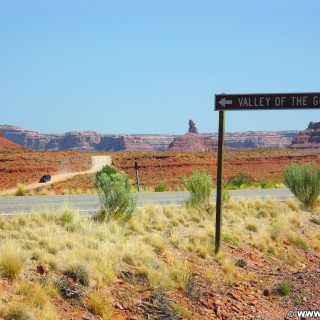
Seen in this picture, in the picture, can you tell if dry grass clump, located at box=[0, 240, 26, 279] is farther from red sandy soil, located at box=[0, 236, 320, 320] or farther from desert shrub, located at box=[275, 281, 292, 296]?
desert shrub, located at box=[275, 281, 292, 296]

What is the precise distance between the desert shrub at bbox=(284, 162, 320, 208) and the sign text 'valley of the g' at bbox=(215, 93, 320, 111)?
6.81m

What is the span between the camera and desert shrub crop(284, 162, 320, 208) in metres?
17.1

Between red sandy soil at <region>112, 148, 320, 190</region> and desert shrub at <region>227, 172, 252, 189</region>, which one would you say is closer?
desert shrub at <region>227, 172, 252, 189</region>

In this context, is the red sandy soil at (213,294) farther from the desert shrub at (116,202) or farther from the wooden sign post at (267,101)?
the wooden sign post at (267,101)

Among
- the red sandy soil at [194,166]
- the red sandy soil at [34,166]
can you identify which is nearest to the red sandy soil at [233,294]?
the red sandy soil at [34,166]

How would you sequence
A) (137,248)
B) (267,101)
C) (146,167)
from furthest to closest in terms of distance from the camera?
(146,167) → (267,101) → (137,248)

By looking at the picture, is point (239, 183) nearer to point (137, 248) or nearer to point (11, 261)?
point (137, 248)

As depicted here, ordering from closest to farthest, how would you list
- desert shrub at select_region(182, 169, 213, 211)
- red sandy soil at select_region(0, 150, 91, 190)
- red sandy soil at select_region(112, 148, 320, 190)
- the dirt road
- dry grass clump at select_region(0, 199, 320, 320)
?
dry grass clump at select_region(0, 199, 320, 320), desert shrub at select_region(182, 169, 213, 211), the dirt road, red sandy soil at select_region(0, 150, 91, 190), red sandy soil at select_region(112, 148, 320, 190)

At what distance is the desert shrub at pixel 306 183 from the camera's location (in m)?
17.1

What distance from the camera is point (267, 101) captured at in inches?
425

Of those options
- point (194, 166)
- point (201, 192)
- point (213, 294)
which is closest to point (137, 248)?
point (213, 294)

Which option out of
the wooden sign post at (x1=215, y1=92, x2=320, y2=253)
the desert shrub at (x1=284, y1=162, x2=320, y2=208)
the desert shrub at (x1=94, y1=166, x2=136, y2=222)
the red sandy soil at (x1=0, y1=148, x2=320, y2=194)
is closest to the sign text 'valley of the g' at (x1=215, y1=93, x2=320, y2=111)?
the wooden sign post at (x1=215, y1=92, x2=320, y2=253)

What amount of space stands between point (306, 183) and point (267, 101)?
7272 mm

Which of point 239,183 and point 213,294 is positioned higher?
point 213,294
